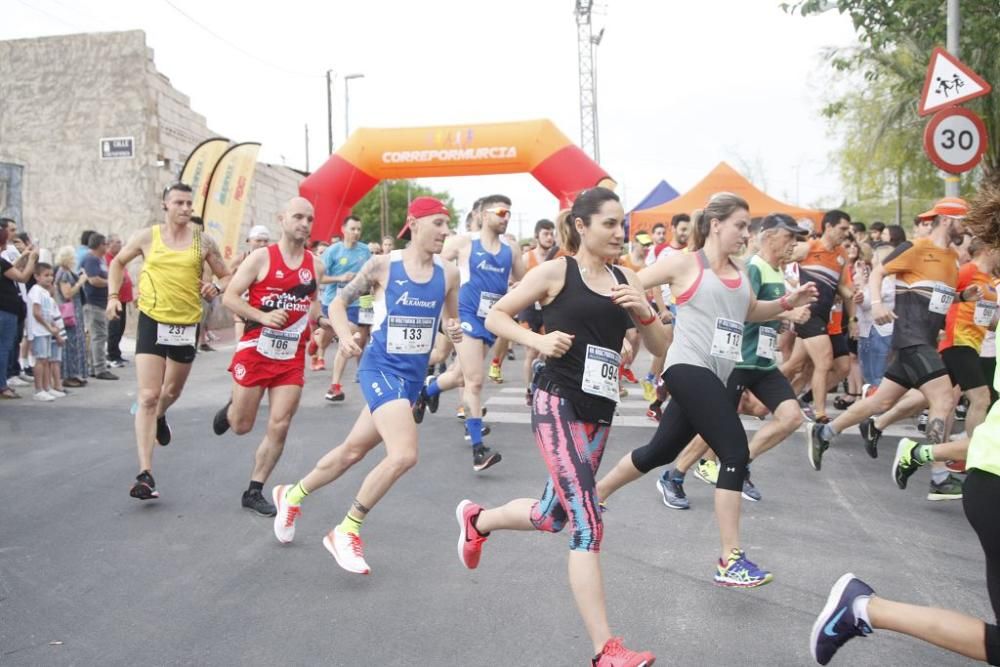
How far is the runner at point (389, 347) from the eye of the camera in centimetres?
477

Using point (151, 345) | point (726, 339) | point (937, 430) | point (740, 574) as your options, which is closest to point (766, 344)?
point (726, 339)

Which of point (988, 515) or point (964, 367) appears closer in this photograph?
point (988, 515)

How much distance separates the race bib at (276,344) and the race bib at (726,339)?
8.80ft

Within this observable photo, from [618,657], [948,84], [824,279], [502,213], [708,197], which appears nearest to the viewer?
[618,657]

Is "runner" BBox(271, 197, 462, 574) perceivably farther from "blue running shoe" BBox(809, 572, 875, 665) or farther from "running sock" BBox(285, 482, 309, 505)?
"blue running shoe" BBox(809, 572, 875, 665)

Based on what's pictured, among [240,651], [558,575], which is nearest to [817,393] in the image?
[558,575]

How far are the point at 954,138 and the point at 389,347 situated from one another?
641cm

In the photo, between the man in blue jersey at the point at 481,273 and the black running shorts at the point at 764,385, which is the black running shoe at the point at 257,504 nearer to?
the man in blue jersey at the point at 481,273

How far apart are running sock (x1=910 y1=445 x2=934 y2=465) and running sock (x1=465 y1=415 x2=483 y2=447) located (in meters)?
3.05

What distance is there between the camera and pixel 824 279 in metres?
8.49

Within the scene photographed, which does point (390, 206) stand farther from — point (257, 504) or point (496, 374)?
point (257, 504)

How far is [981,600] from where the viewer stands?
4332 mm

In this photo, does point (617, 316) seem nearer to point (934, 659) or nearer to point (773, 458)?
point (934, 659)

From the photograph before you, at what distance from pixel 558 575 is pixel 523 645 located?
90 centimetres
